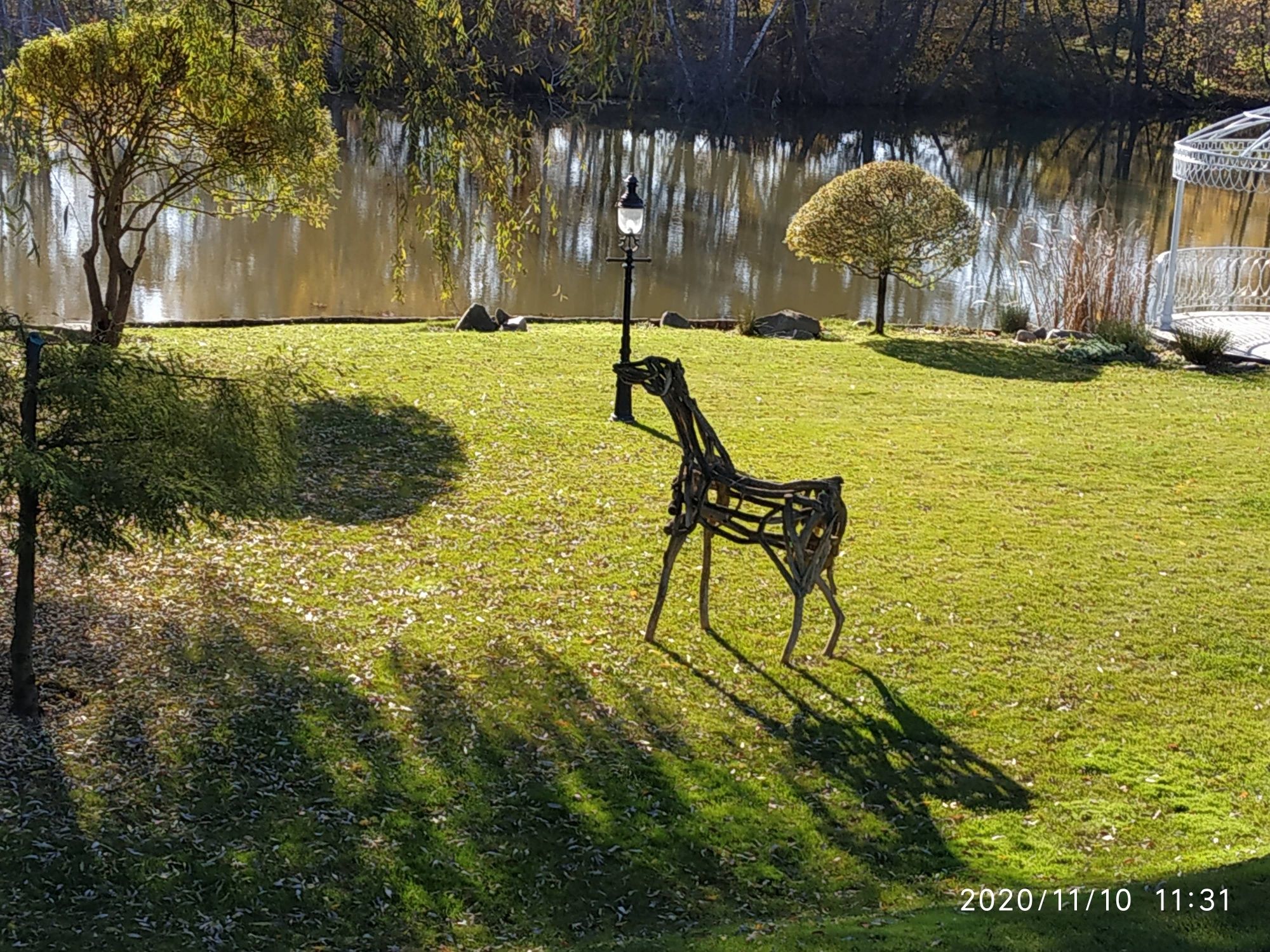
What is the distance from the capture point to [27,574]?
5230mm

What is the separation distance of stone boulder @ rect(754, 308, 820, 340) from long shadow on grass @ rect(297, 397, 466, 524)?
22.8 ft

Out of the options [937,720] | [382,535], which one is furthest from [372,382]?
[937,720]

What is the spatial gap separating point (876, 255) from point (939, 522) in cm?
816

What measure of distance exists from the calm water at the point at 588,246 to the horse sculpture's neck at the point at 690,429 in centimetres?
292

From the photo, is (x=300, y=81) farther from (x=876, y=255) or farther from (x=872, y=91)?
(x=872, y=91)

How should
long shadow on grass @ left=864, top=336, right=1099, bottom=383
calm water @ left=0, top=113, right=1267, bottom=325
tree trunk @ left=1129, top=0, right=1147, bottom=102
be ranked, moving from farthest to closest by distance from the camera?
tree trunk @ left=1129, top=0, right=1147, bottom=102 < calm water @ left=0, top=113, right=1267, bottom=325 < long shadow on grass @ left=864, top=336, right=1099, bottom=383

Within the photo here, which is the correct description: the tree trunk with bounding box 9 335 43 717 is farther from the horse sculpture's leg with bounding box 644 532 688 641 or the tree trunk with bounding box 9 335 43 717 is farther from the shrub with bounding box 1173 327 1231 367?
the shrub with bounding box 1173 327 1231 367

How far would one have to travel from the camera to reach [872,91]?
48812 millimetres

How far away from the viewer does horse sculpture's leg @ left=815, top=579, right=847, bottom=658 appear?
6543 millimetres

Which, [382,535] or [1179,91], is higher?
[1179,91]

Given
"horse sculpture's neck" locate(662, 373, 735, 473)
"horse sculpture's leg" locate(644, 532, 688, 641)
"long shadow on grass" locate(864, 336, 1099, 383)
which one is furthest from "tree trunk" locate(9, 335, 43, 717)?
"long shadow on grass" locate(864, 336, 1099, 383)

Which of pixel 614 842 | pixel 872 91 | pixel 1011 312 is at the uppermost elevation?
pixel 872 91

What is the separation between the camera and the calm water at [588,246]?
18.3m
